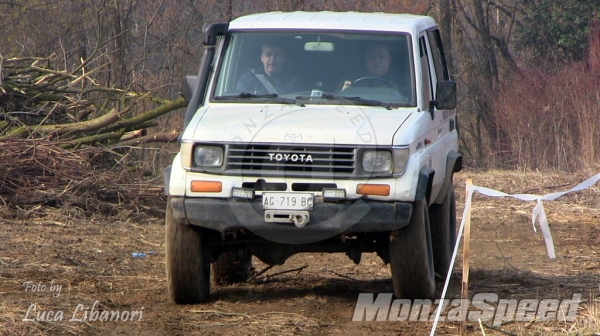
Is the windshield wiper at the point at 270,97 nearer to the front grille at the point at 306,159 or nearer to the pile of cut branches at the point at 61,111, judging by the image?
the front grille at the point at 306,159

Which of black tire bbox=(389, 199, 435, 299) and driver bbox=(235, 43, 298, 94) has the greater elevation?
driver bbox=(235, 43, 298, 94)

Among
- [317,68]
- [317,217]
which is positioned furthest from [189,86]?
[317,217]

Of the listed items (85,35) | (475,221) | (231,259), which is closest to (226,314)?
(231,259)

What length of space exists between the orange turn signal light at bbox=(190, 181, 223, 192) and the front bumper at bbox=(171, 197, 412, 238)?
0.22 feet

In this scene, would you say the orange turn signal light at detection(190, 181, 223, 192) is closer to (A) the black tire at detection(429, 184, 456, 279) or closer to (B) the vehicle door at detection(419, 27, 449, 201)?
(B) the vehicle door at detection(419, 27, 449, 201)

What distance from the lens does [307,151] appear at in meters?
5.54

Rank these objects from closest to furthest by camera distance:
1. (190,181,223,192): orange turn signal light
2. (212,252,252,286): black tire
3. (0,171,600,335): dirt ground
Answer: (0,171,600,335): dirt ground < (190,181,223,192): orange turn signal light < (212,252,252,286): black tire

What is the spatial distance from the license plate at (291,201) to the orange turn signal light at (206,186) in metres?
0.35

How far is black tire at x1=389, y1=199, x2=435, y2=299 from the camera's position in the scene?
223 inches

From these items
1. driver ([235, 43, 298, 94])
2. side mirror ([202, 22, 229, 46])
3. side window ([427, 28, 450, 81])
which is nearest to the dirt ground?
driver ([235, 43, 298, 94])

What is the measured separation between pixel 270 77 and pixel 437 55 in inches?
67.7

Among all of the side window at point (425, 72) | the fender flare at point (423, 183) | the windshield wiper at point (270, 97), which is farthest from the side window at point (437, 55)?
the fender flare at point (423, 183)

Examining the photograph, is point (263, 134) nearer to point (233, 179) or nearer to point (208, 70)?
point (233, 179)

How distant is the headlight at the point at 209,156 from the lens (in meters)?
5.66
